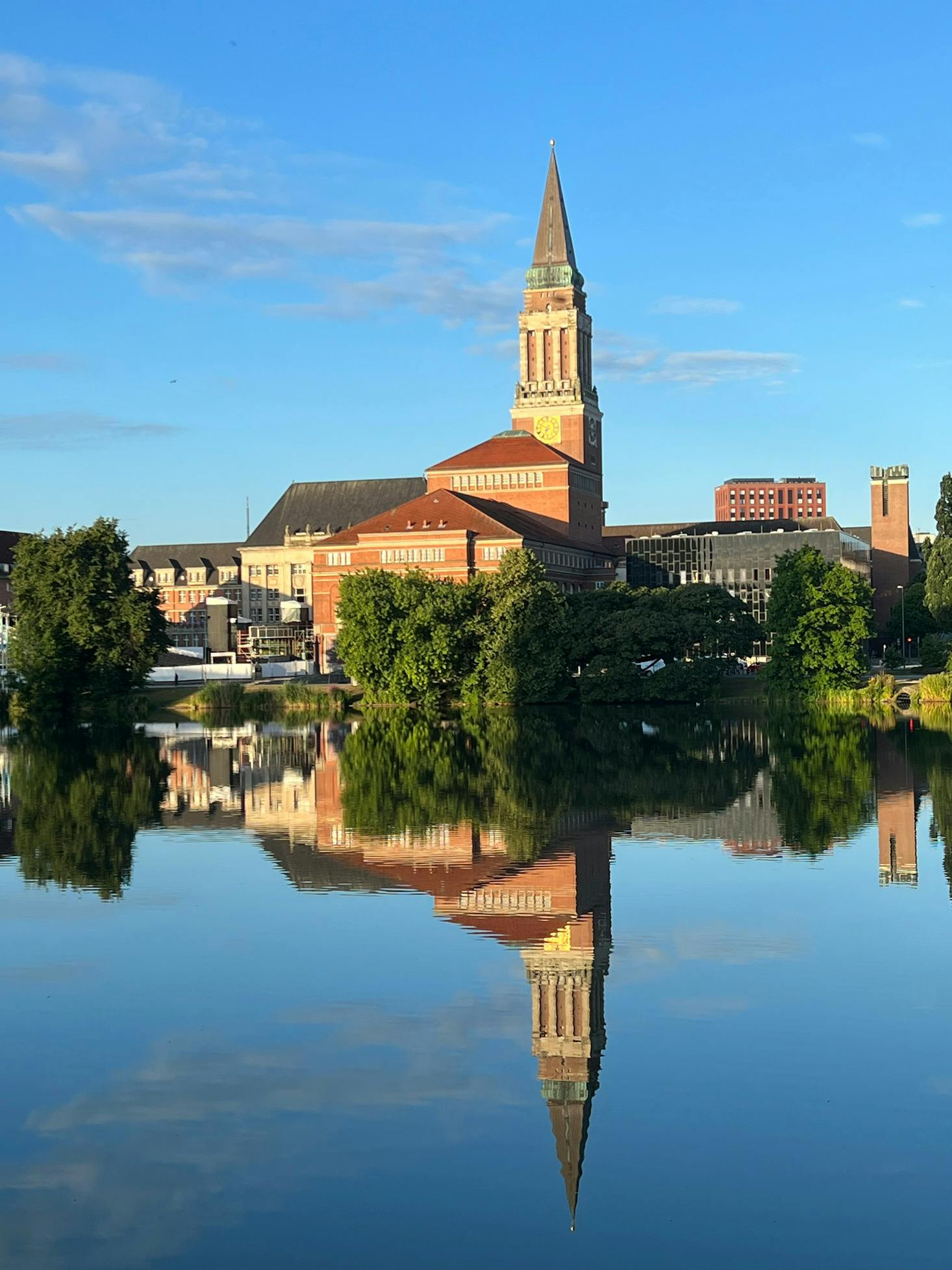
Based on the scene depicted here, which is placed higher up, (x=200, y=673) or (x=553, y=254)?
(x=553, y=254)

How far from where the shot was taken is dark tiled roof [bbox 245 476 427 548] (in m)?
160

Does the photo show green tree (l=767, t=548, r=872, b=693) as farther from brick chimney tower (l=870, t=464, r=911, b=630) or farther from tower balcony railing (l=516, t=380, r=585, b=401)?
brick chimney tower (l=870, t=464, r=911, b=630)

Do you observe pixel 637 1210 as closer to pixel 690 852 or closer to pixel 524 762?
pixel 690 852

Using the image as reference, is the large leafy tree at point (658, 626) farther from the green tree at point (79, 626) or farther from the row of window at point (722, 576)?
the row of window at point (722, 576)

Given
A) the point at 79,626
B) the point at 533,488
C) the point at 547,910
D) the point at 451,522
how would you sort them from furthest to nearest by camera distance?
the point at 533,488 < the point at 451,522 < the point at 79,626 < the point at 547,910

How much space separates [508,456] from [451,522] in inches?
817

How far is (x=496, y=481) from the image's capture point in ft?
439

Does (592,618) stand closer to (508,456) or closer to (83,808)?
(508,456)

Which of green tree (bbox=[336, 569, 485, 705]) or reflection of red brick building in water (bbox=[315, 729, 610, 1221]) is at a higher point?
green tree (bbox=[336, 569, 485, 705])

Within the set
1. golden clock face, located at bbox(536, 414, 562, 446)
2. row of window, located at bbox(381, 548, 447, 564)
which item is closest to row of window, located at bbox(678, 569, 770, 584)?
golden clock face, located at bbox(536, 414, 562, 446)

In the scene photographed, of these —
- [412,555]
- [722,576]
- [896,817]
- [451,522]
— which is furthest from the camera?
[722,576]

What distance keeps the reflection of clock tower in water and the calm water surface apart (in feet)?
359

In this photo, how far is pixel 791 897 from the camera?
25.4m

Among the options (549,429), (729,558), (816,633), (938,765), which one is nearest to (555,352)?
(549,429)
